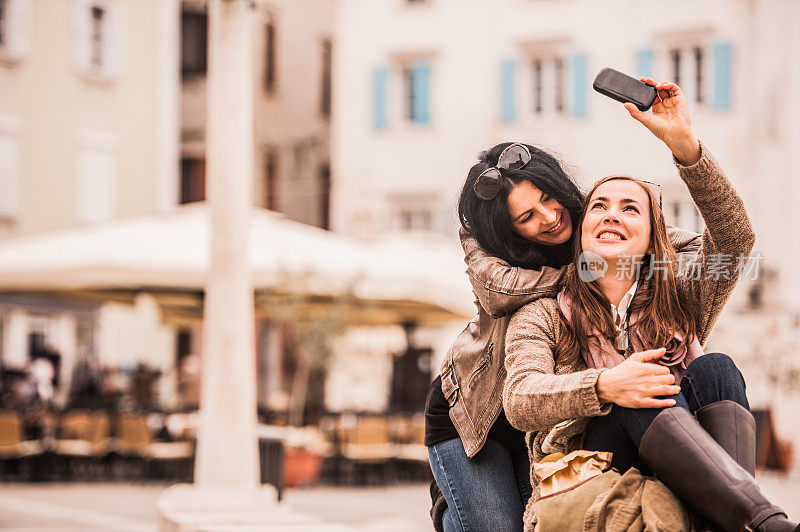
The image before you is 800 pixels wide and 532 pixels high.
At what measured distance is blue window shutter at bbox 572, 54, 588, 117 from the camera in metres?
26.0

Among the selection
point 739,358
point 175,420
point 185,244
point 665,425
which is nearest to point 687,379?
point 665,425

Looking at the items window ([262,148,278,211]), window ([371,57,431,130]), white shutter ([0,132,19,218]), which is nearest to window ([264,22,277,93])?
window ([262,148,278,211])

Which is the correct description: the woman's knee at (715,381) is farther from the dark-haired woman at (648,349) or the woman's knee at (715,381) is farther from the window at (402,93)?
the window at (402,93)

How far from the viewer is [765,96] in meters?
25.0

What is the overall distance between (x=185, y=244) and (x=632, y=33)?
49.2 ft

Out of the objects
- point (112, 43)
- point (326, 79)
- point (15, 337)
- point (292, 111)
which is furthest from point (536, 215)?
point (326, 79)

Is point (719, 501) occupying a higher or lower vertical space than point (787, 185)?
lower

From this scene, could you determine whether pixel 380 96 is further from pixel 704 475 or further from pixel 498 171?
pixel 704 475

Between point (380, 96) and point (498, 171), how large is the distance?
24.6m

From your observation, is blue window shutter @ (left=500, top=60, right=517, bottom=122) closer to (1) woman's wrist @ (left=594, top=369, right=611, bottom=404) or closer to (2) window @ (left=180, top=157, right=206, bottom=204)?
(2) window @ (left=180, top=157, right=206, bottom=204)

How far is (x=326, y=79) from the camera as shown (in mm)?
30859

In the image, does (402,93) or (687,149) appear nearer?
(687,149)

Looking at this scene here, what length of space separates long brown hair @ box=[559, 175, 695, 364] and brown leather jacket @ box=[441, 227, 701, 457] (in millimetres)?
121

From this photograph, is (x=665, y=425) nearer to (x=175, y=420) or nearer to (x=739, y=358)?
(x=175, y=420)
